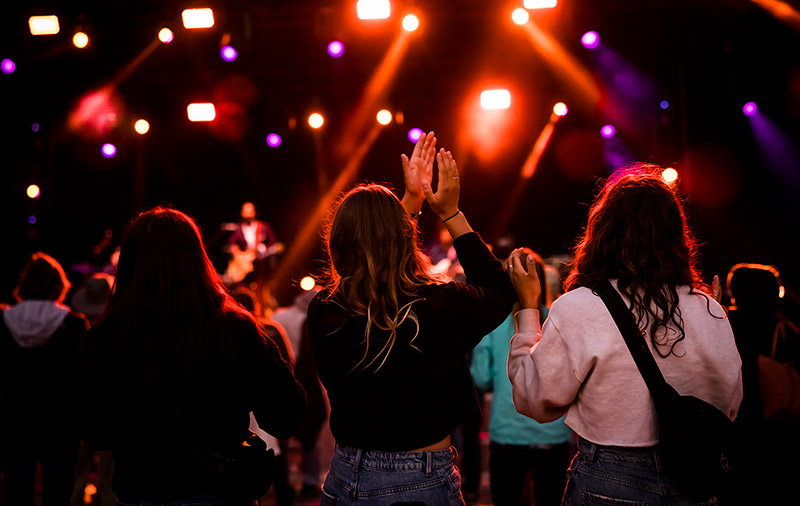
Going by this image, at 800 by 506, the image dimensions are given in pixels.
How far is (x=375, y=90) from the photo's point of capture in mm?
7801

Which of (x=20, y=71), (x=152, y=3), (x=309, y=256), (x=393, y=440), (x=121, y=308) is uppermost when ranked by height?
(x=152, y=3)

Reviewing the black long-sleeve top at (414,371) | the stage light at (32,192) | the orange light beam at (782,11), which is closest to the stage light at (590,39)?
the orange light beam at (782,11)

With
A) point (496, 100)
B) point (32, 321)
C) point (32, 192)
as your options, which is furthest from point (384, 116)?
point (32, 321)

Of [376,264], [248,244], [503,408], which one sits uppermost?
[248,244]

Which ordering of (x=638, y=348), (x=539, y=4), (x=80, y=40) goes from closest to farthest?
(x=638, y=348)
(x=539, y=4)
(x=80, y=40)

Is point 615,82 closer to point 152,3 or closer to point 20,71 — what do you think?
point 152,3

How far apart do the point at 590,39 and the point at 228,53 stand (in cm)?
379

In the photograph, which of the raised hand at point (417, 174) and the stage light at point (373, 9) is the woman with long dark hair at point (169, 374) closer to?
the raised hand at point (417, 174)

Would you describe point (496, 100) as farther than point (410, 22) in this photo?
Yes

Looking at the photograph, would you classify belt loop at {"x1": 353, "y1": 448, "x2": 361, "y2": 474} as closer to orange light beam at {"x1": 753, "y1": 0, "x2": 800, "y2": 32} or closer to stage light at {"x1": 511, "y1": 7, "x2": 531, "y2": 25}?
stage light at {"x1": 511, "y1": 7, "x2": 531, "y2": 25}

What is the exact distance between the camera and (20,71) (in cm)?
690

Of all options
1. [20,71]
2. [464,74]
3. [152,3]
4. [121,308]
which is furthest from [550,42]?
[121,308]

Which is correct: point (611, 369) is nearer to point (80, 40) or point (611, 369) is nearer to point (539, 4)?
point (539, 4)

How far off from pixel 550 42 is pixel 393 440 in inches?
241
